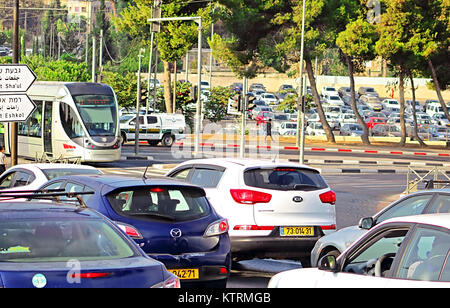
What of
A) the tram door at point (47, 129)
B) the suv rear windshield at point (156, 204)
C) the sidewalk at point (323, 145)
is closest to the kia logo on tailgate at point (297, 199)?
the suv rear windshield at point (156, 204)

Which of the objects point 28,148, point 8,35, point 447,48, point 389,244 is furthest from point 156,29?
point 8,35

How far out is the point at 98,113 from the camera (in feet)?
122

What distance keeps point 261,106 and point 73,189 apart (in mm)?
82267

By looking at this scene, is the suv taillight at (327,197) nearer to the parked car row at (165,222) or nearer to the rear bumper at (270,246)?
the parked car row at (165,222)

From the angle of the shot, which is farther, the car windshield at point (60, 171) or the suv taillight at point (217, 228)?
the car windshield at point (60, 171)

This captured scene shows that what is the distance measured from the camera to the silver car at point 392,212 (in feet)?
34.4

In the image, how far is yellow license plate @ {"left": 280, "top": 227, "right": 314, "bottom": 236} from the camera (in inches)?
496

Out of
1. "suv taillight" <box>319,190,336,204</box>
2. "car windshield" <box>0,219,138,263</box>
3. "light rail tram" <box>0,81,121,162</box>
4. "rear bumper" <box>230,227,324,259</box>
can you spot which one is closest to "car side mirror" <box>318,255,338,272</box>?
"car windshield" <box>0,219,138,263</box>

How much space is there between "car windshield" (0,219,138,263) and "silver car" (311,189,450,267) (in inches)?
152

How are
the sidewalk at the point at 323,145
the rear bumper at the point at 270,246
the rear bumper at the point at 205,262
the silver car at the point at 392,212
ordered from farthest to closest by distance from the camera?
the sidewalk at the point at 323,145 < the rear bumper at the point at 270,246 < the silver car at the point at 392,212 < the rear bumper at the point at 205,262

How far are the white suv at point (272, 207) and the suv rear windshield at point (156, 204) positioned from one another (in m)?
A: 2.27

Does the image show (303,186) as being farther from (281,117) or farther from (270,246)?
(281,117)

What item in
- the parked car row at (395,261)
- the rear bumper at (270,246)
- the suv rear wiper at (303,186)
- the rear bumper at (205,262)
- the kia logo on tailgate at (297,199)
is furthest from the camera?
the suv rear wiper at (303,186)
